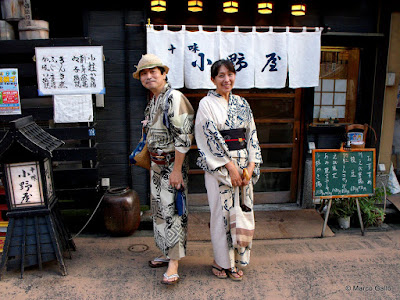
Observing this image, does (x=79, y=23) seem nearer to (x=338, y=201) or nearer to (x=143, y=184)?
(x=143, y=184)

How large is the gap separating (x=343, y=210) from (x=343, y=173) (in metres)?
0.84

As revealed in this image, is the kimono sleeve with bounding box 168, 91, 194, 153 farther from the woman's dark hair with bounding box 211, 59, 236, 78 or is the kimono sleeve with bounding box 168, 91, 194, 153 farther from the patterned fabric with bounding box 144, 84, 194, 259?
the woman's dark hair with bounding box 211, 59, 236, 78

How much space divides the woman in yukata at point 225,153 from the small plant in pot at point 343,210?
2.56 m

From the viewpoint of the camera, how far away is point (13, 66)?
5270mm

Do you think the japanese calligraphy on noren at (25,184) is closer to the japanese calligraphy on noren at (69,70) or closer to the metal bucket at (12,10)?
the japanese calligraphy on noren at (69,70)

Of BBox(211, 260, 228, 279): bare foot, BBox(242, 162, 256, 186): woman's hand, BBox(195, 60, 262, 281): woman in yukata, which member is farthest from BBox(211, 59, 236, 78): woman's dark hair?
BBox(211, 260, 228, 279): bare foot

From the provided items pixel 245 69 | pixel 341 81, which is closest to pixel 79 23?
pixel 245 69

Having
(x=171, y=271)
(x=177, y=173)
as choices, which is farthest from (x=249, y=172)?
(x=171, y=271)

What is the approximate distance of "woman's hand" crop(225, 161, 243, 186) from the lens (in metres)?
4.01

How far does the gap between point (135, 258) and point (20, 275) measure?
4.93 ft

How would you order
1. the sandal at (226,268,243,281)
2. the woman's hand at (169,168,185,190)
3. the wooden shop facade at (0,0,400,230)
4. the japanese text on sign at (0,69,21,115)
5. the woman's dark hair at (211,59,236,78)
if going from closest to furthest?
the woman's dark hair at (211,59,236,78) < the woman's hand at (169,168,185,190) < the sandal at (226,268,243,281) < the japanese text on sign at (0,69,21,115) < the wooden shop facade at (0,0,400,230)

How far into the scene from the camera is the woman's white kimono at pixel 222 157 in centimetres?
401

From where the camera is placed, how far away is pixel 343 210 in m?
5.94

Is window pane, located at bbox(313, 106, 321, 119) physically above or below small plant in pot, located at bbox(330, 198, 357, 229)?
above
